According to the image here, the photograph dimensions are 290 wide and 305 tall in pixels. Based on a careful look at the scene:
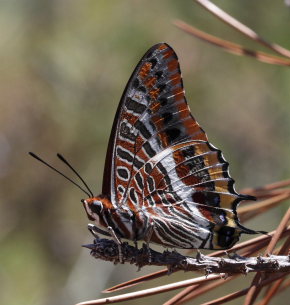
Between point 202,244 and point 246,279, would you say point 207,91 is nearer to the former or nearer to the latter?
point 246,279

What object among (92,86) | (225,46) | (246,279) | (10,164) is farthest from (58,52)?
(225,46)

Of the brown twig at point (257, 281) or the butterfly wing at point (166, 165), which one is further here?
the butterfly wing at point (166, 165)

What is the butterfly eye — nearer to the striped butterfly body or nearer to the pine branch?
the striped butterfly body

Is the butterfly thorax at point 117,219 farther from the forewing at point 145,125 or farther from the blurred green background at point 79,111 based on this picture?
the blurred green background at point 79,111

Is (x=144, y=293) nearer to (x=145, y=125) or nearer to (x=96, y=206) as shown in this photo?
(x=96, y=206)

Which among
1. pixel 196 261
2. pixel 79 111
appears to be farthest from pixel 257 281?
pixel 79 111

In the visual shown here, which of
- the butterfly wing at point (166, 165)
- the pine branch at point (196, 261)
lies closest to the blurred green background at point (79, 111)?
the butterfly wing at point (166, 165)

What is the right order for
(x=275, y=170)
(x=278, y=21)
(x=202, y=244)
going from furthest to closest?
(x=275, y=170)
(x=278, y=21)
(x=202, y=244)
